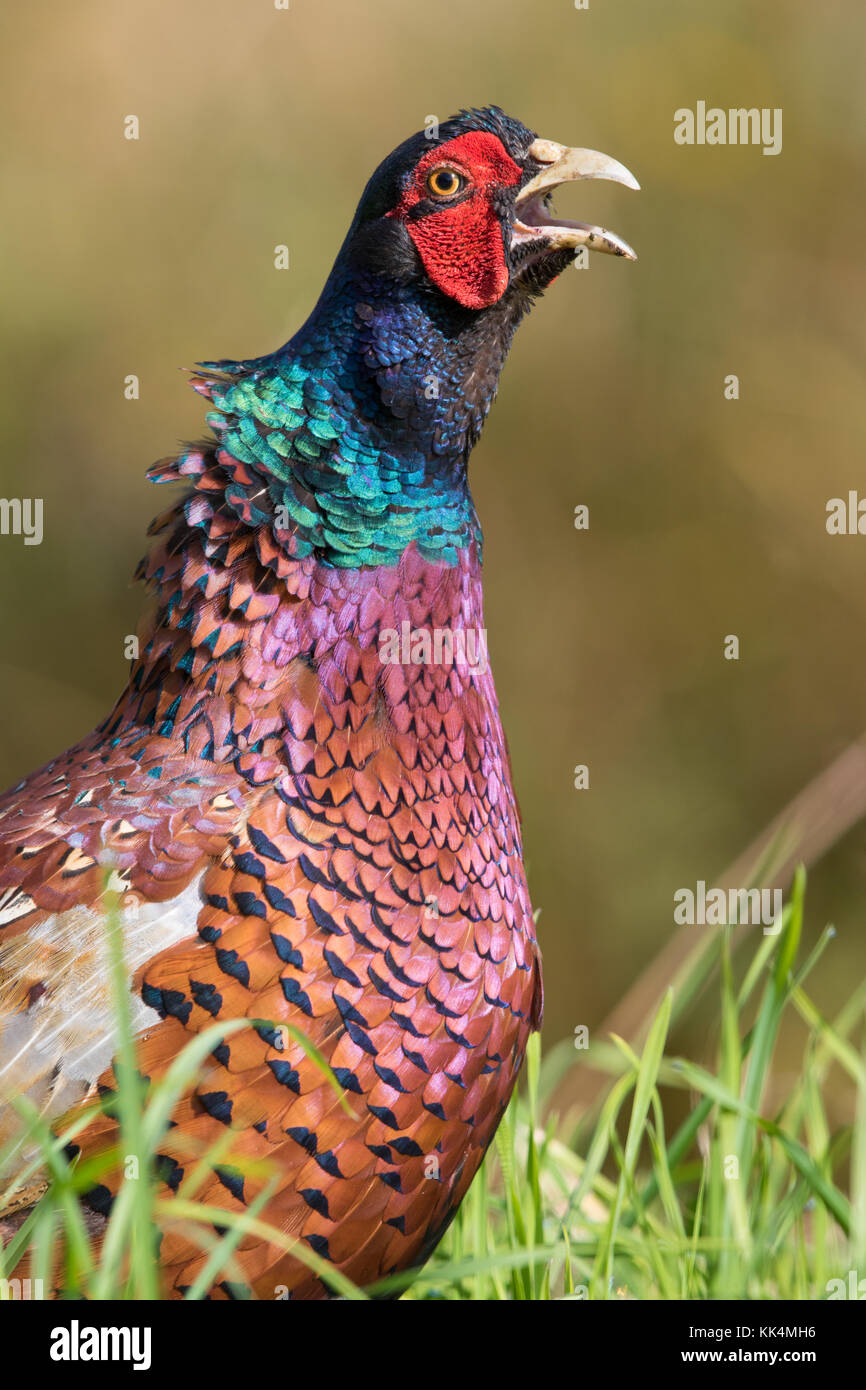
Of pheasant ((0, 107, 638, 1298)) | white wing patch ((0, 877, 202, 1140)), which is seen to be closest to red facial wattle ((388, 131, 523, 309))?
pheasant ((0, 107, 638, 1298))

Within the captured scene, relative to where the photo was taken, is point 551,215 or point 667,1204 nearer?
point 667,1204

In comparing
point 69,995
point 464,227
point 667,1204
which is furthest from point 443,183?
point 667,1204

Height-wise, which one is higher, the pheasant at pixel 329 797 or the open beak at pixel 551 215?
the open beak at pixel 551 215

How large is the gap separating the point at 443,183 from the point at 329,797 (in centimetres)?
120

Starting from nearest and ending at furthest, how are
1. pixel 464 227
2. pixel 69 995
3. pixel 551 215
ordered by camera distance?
pixel 69 995, pixel 464 227, pixel 551 215

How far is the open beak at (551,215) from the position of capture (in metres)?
2.66

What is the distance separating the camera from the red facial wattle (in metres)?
2.53

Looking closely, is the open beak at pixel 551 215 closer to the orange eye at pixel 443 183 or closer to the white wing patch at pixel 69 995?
the orange eye at pixel 443 183

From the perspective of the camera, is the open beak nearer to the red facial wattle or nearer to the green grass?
the red facial wattle

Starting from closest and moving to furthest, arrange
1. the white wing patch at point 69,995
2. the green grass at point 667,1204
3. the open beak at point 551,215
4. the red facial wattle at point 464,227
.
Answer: the green grass at point 667,1204, the white wing patch at point 69,995, the red facial wattle at point 464,227, the open beak at point 551,215

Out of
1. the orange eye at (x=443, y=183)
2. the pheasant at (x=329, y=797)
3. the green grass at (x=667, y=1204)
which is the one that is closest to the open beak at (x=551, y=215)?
the pheasant at (x=329, y=797)

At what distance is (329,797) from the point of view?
2.35m

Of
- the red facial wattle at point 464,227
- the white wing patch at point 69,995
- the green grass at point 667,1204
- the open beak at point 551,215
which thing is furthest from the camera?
the open beak at point 551,215

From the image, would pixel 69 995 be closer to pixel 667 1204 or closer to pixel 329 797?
pixel 329 797
